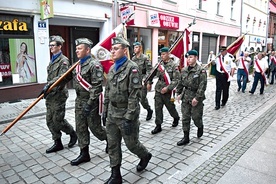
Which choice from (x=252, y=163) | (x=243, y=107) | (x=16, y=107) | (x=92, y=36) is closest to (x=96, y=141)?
(x=252, y=163)

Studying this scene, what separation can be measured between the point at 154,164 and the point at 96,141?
1565 millimetres

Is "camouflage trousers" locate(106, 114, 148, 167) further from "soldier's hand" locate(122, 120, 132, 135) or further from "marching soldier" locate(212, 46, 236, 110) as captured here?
"marching soldier" locate(212, 46, 236, 110)

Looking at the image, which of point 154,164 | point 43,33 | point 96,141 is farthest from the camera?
point 43,33

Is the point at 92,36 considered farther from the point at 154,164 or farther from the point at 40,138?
the point at 154,164

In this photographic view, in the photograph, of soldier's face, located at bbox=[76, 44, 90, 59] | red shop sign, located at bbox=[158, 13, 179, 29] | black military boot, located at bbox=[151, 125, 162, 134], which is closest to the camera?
soldier's face, located at bbox=[76, 44, 90, 59]

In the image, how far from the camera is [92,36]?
1132 centimetres

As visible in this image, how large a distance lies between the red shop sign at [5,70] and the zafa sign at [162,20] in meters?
7.44

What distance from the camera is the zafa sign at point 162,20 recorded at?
1310 centimetres

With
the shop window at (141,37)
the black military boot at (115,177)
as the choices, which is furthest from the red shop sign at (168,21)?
the black military boot at (115,177)

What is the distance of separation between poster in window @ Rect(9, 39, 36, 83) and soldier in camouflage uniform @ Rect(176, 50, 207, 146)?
20.6ft

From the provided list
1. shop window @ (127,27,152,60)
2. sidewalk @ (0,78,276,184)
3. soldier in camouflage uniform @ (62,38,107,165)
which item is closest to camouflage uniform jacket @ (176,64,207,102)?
sidewalk @ (0,78,276,184)

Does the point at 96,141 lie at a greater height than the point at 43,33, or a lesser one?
lesser

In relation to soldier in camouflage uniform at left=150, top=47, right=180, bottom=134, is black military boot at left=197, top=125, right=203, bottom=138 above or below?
below

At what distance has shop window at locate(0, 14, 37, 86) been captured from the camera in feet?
26.8
